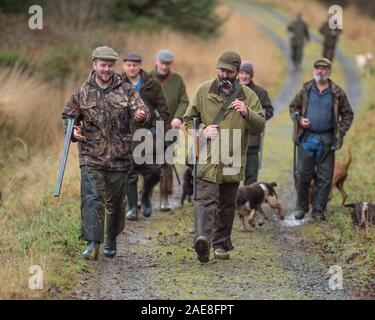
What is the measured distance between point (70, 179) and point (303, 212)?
3.50 meters

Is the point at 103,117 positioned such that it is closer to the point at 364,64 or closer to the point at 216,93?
the point at 216,93

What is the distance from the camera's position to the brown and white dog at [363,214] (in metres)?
9.50

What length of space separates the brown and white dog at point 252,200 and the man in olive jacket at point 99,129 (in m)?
2.45

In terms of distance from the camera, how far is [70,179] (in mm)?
12008

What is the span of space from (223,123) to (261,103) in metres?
2.96

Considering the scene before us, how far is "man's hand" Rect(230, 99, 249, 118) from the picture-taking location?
7.87 meters

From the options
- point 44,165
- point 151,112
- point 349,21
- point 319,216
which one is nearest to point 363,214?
point 319,216

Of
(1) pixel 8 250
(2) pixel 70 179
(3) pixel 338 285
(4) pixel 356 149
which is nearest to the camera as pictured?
(3) pixel 338 285

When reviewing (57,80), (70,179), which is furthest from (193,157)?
(57,80)

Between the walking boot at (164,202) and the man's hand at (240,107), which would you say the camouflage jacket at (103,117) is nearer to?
the man's hand at (240,107)

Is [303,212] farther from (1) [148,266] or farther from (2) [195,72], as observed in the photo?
(2) [195,72]

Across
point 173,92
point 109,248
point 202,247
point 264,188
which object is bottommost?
point 109,248

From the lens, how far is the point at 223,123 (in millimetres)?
8070

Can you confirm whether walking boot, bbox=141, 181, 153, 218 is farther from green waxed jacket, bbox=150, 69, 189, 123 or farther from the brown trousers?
the brown trousers
